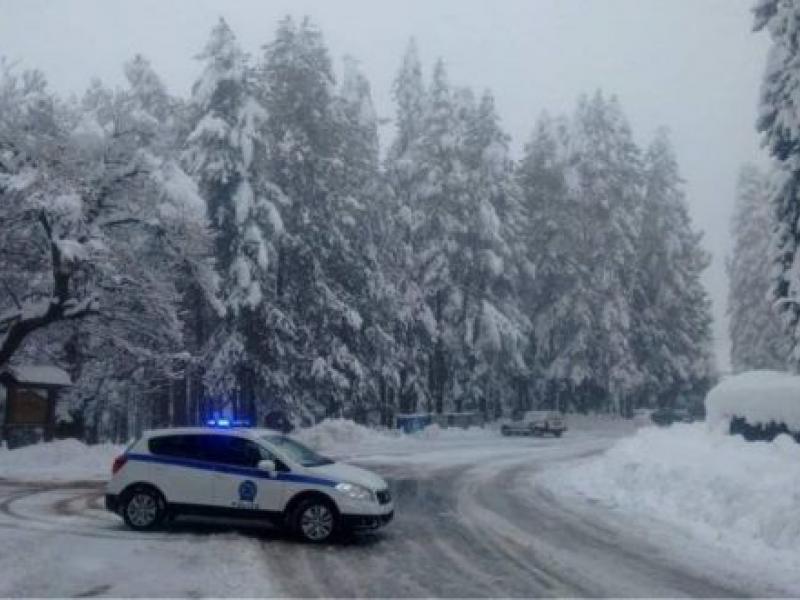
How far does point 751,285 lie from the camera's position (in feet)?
235

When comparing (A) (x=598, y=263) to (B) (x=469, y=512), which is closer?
(B) (x=469, y=512)

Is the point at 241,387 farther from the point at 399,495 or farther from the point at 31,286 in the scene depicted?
the point at 399,495

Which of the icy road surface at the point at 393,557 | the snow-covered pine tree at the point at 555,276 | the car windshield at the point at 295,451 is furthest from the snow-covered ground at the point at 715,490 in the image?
the snow-covered pine tree at the point at 555,276

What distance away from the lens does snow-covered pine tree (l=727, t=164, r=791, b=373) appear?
6894 cm

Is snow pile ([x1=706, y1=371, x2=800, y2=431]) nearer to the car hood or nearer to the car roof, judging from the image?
the car hood

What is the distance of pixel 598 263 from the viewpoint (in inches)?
2313

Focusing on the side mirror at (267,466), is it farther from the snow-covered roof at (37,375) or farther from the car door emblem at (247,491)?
the snow-covered roof at (37,375)

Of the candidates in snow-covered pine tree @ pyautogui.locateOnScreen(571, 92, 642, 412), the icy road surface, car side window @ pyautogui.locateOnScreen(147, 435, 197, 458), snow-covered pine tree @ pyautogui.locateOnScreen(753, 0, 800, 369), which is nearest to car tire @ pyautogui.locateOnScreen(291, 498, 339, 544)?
the icy road surface

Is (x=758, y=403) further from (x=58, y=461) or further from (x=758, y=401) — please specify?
(x=58, y=461)

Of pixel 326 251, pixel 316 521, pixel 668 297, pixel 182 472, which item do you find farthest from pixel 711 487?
pixel 668 297

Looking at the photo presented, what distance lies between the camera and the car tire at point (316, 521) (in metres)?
13.6

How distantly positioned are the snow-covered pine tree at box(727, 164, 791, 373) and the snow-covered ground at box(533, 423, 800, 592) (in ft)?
155

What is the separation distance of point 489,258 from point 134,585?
41871 mm

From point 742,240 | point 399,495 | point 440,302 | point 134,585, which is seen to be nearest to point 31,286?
point 399,495
